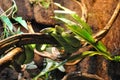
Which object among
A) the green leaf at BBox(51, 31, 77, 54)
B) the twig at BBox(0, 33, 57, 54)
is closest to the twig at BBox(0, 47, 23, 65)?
the twig at BBox(0, 33, 57, 54)

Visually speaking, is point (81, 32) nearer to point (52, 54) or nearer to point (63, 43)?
point (63, 43)

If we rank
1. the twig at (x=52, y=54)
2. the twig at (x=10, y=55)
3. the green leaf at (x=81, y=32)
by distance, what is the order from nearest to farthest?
1. the twig at (x=10, y=55)
2. the green leaf at (x=81, y=32)
3. the twig at (x=52, y=54)

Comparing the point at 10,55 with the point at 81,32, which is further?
the point at 81,32

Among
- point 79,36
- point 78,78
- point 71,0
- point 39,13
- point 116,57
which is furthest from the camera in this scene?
point 39,13

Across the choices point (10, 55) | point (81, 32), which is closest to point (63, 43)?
point (81, 32)

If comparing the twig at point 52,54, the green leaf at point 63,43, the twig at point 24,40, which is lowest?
the twig at point 52,54

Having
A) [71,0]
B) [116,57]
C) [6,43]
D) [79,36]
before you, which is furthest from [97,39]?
[71,0]

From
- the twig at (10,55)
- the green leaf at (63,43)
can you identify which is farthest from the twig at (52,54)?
the twig at (10,55)

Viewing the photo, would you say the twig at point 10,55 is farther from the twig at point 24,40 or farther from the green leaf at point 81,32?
the green leaf at point 81,32

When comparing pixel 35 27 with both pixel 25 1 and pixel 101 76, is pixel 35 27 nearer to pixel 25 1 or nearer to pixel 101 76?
pixel 25 1

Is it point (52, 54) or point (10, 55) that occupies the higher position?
point (10, 55)

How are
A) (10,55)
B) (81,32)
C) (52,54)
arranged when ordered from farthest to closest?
(52,54) → (81,32) → (10,55)
